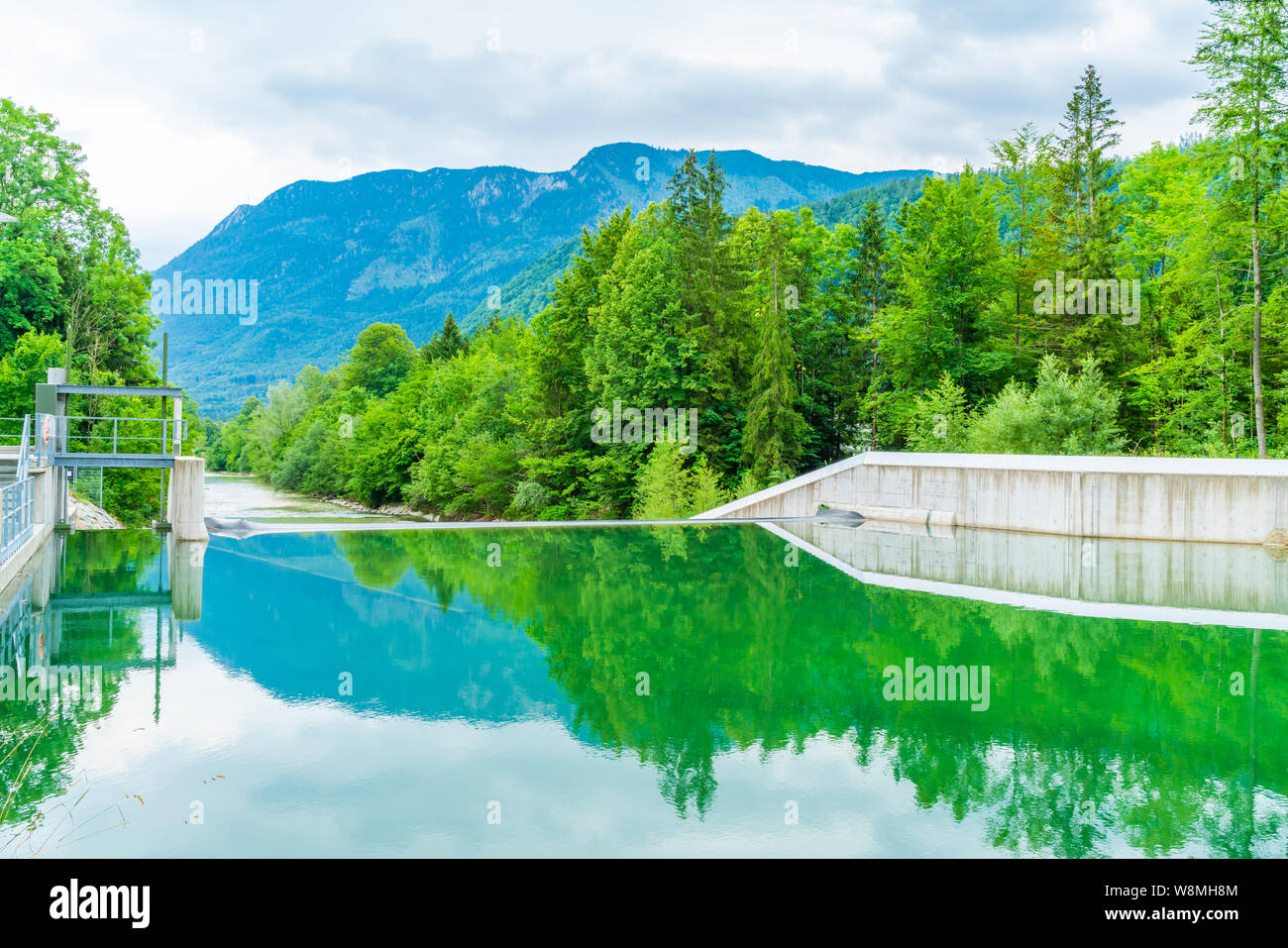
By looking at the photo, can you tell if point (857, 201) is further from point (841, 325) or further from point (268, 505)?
point (268, 505)

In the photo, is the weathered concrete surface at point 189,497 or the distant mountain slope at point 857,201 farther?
Answer: the distant mountain slope at point 857,201

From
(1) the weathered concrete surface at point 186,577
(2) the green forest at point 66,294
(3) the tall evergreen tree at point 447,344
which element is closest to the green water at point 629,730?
(1) the weathered concrete surface at point 186,577

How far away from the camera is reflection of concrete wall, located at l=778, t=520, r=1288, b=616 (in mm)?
15164

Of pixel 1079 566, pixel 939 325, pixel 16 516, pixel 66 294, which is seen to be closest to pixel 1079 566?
pixel 1079 566

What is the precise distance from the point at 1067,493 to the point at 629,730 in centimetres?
1730

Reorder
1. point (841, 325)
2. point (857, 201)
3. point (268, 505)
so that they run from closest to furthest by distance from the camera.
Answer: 1. point (841, 325)
2. point (268, 505)
3. point (857, 201)

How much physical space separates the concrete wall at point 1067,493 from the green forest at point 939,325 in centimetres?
438

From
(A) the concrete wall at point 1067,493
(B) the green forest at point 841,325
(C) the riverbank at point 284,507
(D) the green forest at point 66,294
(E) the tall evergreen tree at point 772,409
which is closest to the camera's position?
(A) the concrete wall at point 1067,493

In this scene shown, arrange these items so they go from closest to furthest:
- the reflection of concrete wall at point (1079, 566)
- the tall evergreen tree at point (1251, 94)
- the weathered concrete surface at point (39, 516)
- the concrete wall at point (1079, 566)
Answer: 1. the weathered concrete surface at point (39, 516)
2. the concrete wall at point (1079, 566)
3. the reflection of concrete wall at point (1079, 566)
4. the tall evergreen tree at point (1251, 94)

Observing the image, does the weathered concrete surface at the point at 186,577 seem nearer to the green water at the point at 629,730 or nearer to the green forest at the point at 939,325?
the green water at the point at 629,730

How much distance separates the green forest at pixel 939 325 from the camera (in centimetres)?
2647

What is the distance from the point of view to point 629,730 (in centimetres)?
837
